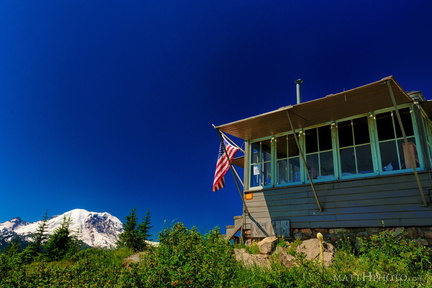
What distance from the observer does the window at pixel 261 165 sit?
9333 mm

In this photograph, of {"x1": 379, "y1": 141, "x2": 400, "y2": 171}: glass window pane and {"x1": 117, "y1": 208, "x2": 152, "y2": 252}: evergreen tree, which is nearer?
{"x1": 379, "y1": 141, "x2": 400, "y2": 171}: glass window pane

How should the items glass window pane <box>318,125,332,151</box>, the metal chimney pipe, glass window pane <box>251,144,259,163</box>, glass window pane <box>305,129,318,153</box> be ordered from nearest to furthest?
glass window pane <box>318,125,332,151</box> → glass window pane <box>305,129,318,153</box> → glass window pane <box>251,144,259,163</box> → the metal chimney pipe

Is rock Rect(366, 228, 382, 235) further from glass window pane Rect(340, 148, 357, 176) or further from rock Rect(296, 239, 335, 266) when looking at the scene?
glass window pane Rect(340, 148, 357, 176)

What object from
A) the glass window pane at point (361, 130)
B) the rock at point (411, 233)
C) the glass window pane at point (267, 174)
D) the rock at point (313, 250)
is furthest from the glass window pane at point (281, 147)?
the rock at point (411, 233)

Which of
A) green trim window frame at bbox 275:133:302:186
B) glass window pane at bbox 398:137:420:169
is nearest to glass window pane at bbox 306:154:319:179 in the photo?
green trim window frame at bbox 275:133:302:186

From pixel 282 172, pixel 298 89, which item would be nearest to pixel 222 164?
pixel 282 172

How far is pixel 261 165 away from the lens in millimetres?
9508

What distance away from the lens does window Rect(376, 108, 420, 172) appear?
7.05 metres

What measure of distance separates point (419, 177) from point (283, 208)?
11.1 ft

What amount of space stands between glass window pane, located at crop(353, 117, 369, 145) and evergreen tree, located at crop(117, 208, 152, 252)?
6286 millimetres

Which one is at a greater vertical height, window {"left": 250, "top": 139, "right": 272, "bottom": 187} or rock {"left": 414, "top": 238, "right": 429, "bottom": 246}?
window {"left": 250, "top": 139, "right": 272, "bottom": 187}

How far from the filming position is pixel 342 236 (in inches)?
293

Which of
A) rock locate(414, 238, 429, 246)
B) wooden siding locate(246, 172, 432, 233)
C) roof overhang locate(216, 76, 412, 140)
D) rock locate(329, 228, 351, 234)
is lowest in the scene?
rock locate(414, 238, 429, 246)

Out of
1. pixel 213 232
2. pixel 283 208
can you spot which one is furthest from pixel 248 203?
pixel 213 232
